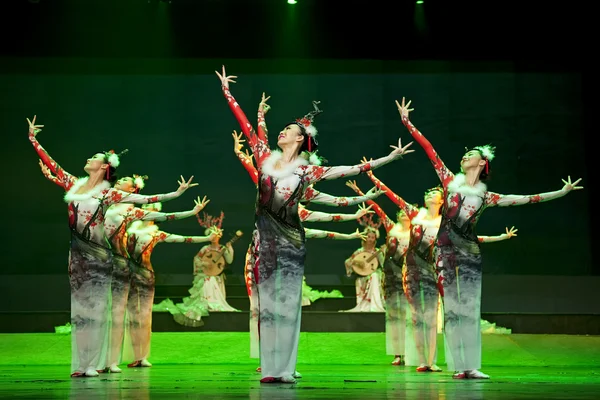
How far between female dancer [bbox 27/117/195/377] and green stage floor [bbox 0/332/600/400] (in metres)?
0.28

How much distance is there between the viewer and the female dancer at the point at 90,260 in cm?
651

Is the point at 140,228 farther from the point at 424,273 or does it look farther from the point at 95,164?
the point at 424,273

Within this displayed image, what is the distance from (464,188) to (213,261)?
18.6 feet

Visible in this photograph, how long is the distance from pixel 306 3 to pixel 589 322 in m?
5.81

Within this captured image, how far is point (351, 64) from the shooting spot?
41.4 feet

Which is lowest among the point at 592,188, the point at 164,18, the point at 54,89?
the point at 592,188

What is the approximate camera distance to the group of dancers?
5.55m

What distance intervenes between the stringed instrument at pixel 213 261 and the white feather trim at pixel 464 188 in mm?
5304

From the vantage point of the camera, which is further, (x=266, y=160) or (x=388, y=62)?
(x=388, y=62)

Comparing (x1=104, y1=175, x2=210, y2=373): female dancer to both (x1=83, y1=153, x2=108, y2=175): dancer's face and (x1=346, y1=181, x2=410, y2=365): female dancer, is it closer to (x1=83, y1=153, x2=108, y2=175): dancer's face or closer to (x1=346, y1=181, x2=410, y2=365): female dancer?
(x1=83, y1=153, x2=108, y2=175): dancer's face

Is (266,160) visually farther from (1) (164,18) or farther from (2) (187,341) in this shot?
(1) (164,18)

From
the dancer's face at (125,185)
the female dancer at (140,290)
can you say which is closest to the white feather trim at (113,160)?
the dancer's face at (125,185)

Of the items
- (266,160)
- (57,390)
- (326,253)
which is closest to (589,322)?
(326,253)

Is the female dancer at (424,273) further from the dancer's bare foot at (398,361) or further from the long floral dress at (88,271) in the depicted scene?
the long floral dress at (88,271)
